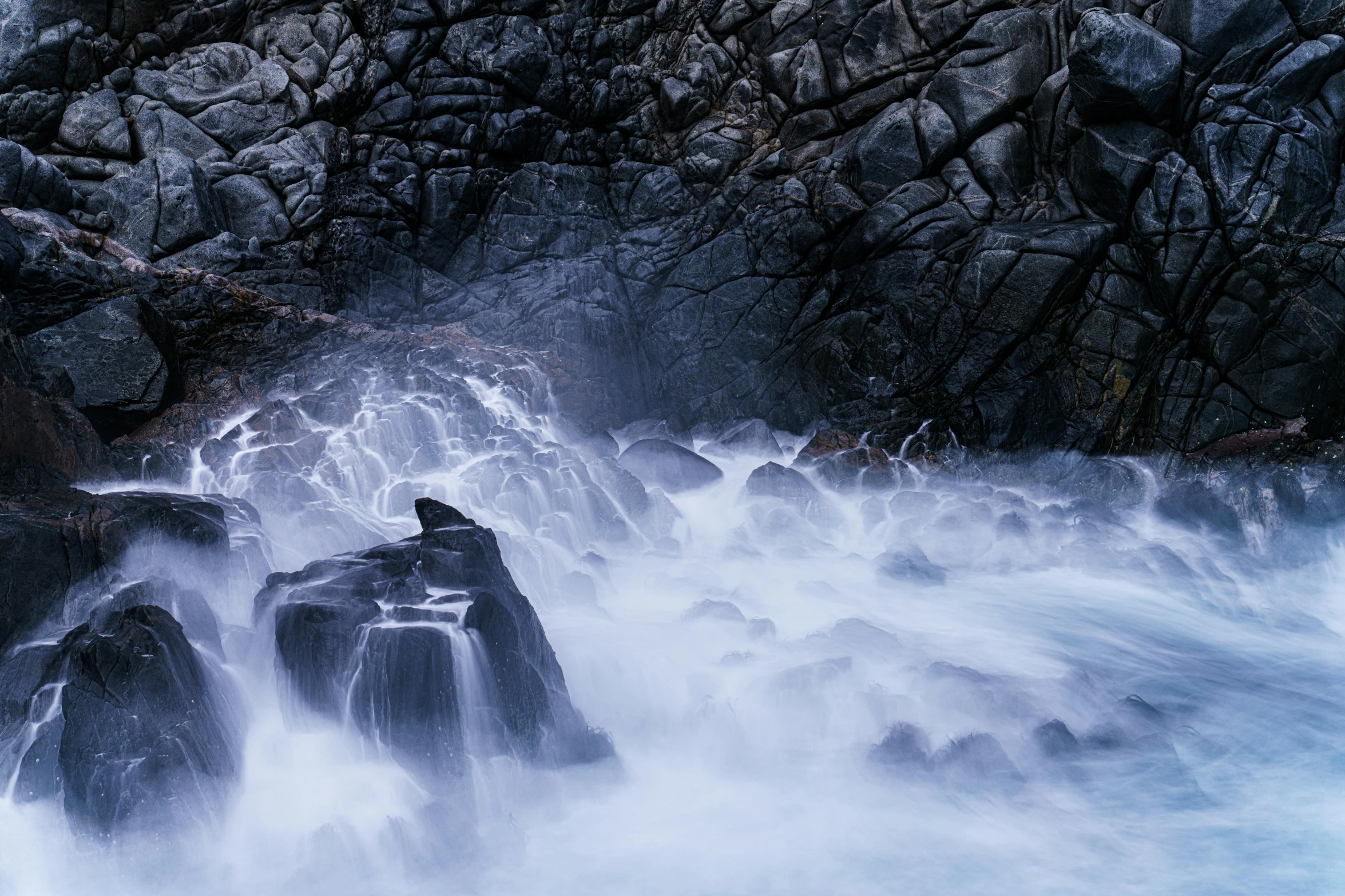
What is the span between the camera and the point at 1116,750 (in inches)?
289

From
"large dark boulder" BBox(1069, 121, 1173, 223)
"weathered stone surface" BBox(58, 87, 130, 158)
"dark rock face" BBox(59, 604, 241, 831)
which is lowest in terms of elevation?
"dark rock face" BBox(59, 604, 241, 831)

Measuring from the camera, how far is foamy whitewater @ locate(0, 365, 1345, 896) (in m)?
5.97

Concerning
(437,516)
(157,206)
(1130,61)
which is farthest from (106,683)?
(1130,61)

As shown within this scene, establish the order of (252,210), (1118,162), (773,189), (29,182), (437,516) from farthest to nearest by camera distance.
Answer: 1. (252,210)
2. (773,189)
3. (29,182)
4. (1118,162)
5. (437,516)

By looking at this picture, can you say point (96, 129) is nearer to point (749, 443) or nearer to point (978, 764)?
point (749, 443)

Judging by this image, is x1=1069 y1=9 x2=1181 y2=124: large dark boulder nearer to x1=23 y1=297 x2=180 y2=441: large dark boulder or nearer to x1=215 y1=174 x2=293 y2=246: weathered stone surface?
x1=23 y1=297 x2=180 y2=441: large dark boulder

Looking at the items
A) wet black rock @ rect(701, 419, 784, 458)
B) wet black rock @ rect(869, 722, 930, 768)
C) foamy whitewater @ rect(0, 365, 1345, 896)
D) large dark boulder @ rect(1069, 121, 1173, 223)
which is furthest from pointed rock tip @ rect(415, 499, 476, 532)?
large dark boulder @ rect(1069, 121, 1173, 223)

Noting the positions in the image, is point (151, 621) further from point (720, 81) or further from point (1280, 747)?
point (720, 81)

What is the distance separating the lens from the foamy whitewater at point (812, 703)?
19.6 ft

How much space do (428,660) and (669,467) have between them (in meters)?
7.06

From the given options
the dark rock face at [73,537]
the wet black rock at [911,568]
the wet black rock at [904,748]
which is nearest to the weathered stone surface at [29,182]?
the dark rock face at [73,537]

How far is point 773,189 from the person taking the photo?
15.5 meters

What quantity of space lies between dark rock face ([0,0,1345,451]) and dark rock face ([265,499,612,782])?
709cm

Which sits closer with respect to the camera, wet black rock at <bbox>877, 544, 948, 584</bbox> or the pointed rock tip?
the pointed rock tip
